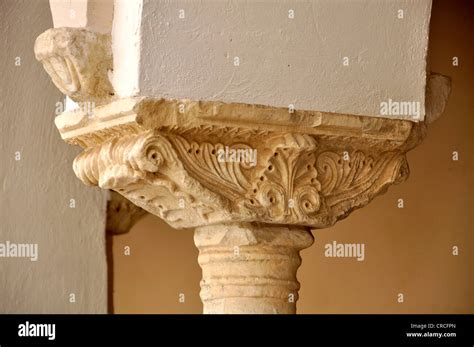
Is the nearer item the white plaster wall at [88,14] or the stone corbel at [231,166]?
the stone corbel at [231,166]

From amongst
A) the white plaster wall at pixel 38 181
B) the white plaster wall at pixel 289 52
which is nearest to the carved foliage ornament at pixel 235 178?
the white plaster wall at pixel 289 52

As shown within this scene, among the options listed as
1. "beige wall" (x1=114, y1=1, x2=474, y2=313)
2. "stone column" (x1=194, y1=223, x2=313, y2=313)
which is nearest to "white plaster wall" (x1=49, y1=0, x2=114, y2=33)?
"stone column" (x1=194, y1=223, x2=313, y2=313)

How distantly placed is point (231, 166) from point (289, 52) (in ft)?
1.63

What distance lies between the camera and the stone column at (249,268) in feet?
16.5

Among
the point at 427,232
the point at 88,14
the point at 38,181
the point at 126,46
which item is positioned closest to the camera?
the point at 126,46

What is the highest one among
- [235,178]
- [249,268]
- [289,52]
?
[289,52]

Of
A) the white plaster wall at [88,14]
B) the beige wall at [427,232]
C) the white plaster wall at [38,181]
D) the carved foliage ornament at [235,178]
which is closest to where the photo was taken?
the carved foliage ornament at [235,178]

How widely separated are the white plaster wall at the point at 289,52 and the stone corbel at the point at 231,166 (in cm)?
7

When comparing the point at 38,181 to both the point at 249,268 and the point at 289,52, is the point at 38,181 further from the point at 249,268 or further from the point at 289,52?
the point at 289,52

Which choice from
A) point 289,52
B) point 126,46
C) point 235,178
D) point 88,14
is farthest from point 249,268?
point 88,14

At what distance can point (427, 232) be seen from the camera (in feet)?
22.2

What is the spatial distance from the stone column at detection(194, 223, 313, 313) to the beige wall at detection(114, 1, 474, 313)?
1782 millimetres

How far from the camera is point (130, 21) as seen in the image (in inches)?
189

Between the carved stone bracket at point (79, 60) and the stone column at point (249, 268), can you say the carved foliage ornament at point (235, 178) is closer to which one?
the stone column at point (249, 268)
